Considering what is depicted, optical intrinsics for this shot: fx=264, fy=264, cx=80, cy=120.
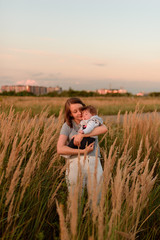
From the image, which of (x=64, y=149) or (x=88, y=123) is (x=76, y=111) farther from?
(x=64, y=149)

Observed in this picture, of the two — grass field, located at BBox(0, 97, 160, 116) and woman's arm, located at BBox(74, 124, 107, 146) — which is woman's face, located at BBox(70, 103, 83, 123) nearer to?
woman's arm, located at BBox(74, 124, 107, 146)

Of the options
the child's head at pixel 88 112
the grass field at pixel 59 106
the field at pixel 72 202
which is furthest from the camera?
the grass field at pixel 59 106

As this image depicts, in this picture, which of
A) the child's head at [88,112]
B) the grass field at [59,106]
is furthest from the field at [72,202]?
the grass field at [59,106]

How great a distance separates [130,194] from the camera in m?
1.52

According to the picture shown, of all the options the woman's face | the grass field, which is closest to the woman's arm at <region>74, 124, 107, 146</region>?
the woman's face

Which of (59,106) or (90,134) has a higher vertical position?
(90,134)

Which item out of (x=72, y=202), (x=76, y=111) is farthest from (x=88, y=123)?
(x=72, y=202)

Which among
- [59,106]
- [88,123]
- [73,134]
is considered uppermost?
[88,123]

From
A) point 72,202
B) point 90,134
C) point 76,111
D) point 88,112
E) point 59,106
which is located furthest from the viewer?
point 59,106

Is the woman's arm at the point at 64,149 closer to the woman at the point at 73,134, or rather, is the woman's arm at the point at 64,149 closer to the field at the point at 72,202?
the woman at the point at 73,134

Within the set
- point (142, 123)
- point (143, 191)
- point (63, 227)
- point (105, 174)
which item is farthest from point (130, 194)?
point (142, 123)

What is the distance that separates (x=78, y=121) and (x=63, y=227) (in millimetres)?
1801

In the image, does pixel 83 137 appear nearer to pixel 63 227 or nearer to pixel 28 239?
pixel 28 239

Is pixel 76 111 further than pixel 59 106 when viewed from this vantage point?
No
